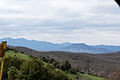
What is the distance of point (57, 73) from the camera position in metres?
41.2

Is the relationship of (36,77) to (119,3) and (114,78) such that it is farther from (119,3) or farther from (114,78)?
(114,78)

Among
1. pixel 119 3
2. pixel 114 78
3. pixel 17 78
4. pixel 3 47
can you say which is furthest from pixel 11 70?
pixel 114 78

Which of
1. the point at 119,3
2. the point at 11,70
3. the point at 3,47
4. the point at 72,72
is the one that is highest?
the point at 119,3

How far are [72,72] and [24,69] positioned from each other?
55.6 meters

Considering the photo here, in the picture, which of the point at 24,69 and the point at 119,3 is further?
the point at 24,69

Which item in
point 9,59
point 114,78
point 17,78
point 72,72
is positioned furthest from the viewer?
point 72,72

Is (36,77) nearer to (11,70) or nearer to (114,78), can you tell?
(11,70)

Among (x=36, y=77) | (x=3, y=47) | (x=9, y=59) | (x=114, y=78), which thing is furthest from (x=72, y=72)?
(x=3, y=47)

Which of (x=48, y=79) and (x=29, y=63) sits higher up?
(x=29, y=63)

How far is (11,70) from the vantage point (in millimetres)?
37250

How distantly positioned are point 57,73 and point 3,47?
3686 cm

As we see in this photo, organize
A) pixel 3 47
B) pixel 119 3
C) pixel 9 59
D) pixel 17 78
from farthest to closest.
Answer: pixel 9 59, pixel 17 78, pixel 3 47, pixel 119 3

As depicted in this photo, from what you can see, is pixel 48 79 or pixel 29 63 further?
pixel 48 79

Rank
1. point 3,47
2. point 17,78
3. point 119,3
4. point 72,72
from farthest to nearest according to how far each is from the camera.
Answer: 1. point 72,72
2. point 17,78
3. point 3,47
4. point 119,3
